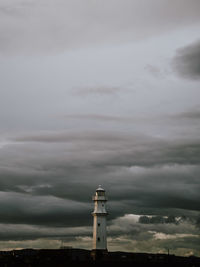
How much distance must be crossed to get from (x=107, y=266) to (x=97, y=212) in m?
15.3

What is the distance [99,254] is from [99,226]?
15.2 ft

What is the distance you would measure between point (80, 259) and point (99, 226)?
29.3 feet

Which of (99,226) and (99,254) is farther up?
(99,226)

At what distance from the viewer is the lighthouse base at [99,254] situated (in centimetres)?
9221

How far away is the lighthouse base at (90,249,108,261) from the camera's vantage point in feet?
303

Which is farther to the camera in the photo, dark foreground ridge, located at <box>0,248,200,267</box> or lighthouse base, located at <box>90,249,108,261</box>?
lighthouse base, located at <box>90,249,108,261</box>

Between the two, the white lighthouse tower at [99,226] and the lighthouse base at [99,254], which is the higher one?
the white lighthouse tower at [99,226]

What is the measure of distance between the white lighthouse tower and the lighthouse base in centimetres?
7

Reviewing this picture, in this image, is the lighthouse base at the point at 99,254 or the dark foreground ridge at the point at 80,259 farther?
the lighthouse base at the point at 99,254

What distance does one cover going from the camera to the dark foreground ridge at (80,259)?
82688 mm

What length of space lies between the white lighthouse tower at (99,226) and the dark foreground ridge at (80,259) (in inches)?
64.7

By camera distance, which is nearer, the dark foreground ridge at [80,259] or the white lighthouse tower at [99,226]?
the dark foreground ridge at [80,259]

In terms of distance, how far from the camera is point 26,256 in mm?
90562

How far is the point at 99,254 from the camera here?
93750mm
